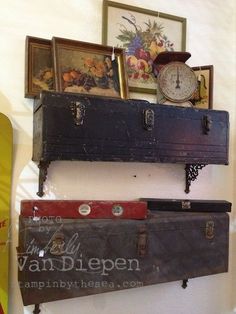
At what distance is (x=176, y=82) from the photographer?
4.88 ft

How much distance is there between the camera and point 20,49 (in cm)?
138

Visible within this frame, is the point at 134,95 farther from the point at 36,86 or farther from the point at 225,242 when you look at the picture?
the point at 225,242

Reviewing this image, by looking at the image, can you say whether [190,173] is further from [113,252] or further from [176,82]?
[113,252]

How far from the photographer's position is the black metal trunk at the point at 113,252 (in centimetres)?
121

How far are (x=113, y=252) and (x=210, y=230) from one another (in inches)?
19.6

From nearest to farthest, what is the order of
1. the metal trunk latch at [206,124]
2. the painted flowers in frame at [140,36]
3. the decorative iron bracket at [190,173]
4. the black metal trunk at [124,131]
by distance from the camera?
the black metal trunk at [124,131]
the metal trunk latch at [206,124]
the painted flowers in frame at [140,36]
the decorative iron bracket at [190,173]

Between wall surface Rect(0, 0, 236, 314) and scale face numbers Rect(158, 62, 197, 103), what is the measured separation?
154 mm

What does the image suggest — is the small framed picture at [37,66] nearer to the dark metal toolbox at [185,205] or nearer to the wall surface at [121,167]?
the wall surface at [121,167]

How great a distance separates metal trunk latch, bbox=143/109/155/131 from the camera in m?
1.31

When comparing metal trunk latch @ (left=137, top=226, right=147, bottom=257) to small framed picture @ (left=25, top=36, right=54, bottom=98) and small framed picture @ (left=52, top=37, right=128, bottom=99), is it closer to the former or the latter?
small framed picture @ (left=52, top=37, right=128, bottom=99)

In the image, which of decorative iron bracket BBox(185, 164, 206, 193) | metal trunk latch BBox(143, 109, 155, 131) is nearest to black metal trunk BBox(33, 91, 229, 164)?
metal trunk latch BBox(143, 109, 155, 131)

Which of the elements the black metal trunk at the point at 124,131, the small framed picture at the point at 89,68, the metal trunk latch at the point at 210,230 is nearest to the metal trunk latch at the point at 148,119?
the black metal trunk at the point at 124,131

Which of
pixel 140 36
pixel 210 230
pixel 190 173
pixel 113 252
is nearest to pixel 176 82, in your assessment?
pixel 140 36

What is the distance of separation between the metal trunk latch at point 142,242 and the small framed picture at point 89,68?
0.61 metres
